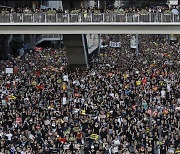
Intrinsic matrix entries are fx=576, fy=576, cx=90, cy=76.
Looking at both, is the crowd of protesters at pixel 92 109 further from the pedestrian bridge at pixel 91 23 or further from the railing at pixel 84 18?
the railing at pixel 84 18

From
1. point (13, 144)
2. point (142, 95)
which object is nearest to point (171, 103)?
point (142, 95)

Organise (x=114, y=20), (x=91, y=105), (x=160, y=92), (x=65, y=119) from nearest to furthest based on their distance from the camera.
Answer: (x=65, y=119)
(x=91, y=105)
(x=160, y=92)
(x=114, y=20)

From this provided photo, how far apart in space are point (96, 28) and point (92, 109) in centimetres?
991

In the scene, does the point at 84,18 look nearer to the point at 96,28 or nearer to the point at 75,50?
the point at 96,28

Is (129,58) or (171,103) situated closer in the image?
(171,103)

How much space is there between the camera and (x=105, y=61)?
155 feet

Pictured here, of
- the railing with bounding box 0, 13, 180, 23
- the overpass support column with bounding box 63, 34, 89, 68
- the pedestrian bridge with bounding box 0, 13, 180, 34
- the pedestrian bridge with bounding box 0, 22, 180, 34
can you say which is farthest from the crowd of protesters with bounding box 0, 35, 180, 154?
the railing with bounding box 0, 13, 180, 23

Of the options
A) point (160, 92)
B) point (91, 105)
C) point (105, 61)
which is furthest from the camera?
point (105, 61)

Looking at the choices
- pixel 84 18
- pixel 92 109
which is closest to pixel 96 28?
pixel 84 18

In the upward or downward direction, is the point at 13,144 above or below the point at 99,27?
below

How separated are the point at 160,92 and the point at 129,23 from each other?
6757 mm

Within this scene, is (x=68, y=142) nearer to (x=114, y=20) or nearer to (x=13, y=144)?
(x=13, y=144)

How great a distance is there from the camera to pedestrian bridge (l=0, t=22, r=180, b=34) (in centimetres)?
3903

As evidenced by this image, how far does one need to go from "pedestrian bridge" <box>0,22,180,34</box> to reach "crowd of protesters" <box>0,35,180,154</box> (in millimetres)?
2932
